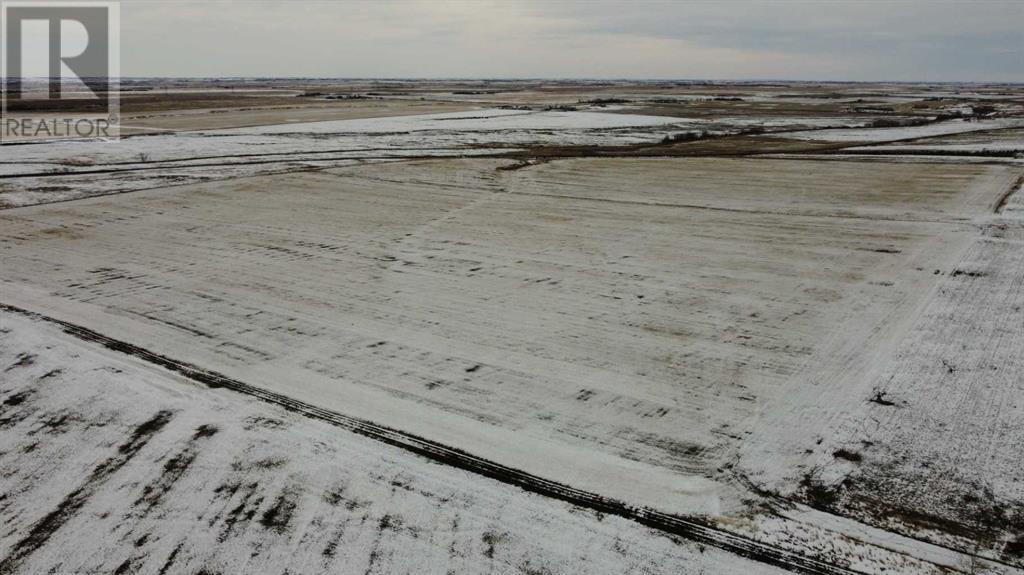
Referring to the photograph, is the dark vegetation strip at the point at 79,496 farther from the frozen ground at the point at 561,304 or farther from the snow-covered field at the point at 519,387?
the frozen ground at the point at 561,304

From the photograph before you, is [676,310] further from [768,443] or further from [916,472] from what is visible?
[916,472]

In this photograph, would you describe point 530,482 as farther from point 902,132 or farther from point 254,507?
point 902,132

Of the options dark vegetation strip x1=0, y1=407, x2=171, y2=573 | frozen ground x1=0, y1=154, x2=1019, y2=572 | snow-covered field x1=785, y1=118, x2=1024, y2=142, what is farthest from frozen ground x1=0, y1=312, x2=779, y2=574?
snow-covered field x1=785, y1=118, x2=1024, y2=142

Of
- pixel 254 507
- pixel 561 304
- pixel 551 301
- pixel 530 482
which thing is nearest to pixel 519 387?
pixel 530 482

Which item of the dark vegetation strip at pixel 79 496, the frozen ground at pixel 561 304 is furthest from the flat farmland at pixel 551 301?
the dark vegetation strip at pixel 79 496

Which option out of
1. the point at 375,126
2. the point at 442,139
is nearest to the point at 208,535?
the point at 442,139
